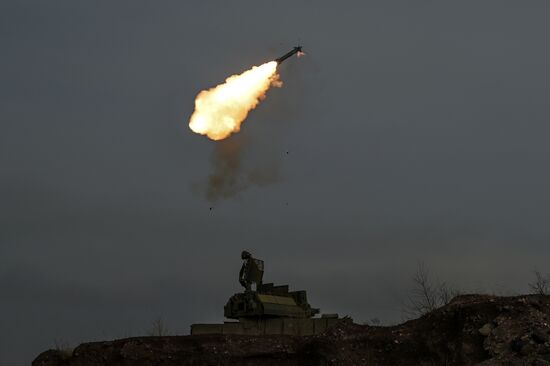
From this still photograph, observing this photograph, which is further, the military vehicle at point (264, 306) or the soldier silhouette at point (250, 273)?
the soldier silhouette at point (250, 273)

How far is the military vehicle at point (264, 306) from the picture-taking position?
25.6 metres

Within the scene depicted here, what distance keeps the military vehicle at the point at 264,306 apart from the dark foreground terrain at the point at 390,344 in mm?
3508

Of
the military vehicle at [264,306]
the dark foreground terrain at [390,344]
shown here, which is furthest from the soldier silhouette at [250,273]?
the dark foreground terrain at [390,344]

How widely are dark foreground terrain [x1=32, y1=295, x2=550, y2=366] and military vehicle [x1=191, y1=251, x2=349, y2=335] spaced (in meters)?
3.51

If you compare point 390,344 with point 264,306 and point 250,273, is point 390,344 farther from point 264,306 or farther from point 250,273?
point 250,273

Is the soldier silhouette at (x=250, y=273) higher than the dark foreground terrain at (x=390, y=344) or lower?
higher

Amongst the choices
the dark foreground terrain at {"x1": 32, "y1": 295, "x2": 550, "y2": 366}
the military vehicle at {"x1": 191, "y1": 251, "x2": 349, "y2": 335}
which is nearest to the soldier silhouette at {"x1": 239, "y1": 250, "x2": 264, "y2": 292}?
the military vehicle at {"x1": 191, "y1": 251, "x2": 349, "y2": 335}

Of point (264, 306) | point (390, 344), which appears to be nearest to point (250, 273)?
point (264, 306)

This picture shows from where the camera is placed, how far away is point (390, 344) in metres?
20.0

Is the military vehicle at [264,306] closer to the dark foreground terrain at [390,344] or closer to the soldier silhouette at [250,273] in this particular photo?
the soldier silhouette at [250,273]

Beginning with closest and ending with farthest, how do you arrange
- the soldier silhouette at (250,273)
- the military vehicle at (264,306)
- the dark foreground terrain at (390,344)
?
the dark foreground terrain at (390,344), the military vehicle at (264,306), the soldier silhouette at (250,273)

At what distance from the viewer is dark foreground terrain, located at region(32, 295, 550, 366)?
18.5 metres

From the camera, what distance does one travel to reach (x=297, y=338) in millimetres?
21203

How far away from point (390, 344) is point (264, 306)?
8.85 m
